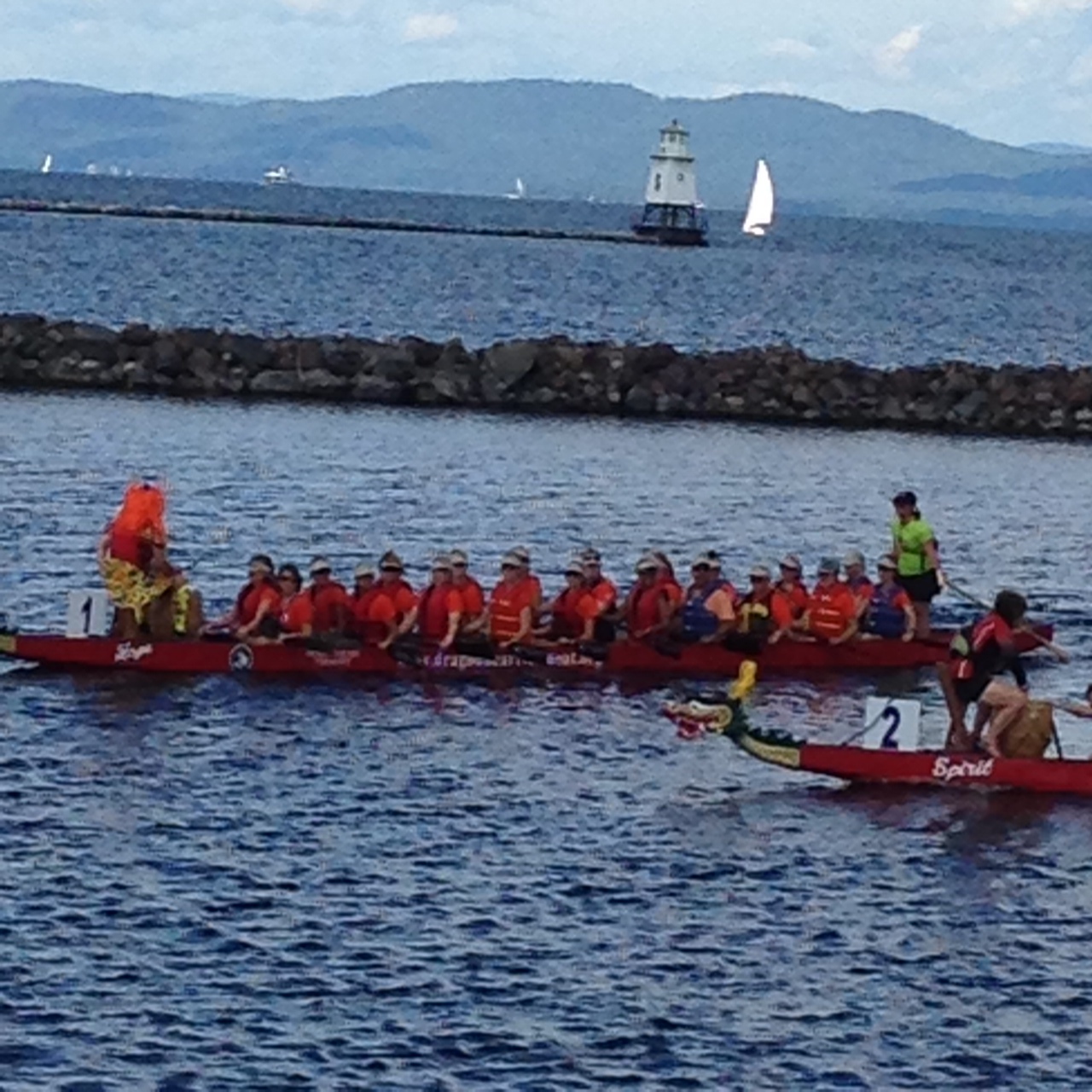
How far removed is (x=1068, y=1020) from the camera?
911 inches

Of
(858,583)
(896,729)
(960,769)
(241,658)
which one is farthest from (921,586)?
(241,658)

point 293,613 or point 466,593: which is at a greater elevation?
point 466,593

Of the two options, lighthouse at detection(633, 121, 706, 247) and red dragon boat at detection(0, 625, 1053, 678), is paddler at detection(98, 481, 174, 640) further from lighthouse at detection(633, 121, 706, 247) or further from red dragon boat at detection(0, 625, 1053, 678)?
lighthouse at detection(633, 121, 706, 247)

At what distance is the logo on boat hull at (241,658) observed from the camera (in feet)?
112

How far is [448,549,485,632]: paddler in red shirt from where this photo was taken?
35.2m

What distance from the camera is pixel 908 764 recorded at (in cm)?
3003

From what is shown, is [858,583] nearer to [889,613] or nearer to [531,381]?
[889,613]

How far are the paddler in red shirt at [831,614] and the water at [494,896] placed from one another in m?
0.75

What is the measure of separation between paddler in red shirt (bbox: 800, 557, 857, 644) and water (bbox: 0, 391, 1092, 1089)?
75 cm

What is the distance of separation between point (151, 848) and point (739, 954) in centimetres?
578

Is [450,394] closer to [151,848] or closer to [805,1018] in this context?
[151,848]

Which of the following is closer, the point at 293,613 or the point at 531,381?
the point at 293,613

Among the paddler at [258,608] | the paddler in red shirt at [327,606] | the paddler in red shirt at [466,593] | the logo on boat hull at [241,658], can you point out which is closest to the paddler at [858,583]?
the paddler in red shirt at [466,593]

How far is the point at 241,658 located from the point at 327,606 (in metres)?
1.26
